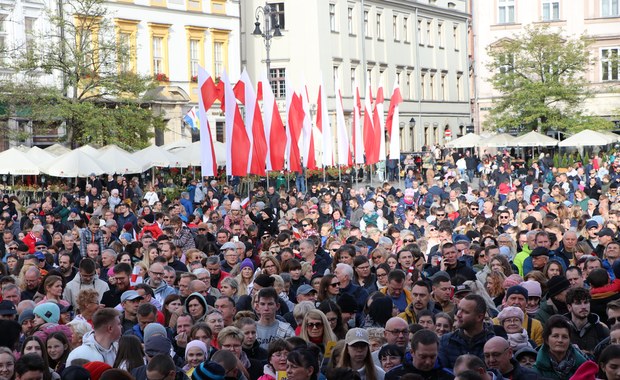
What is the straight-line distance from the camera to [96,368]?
910 centimetres

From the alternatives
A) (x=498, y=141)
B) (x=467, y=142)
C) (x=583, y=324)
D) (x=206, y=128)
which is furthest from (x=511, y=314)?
(x=467, y=142)

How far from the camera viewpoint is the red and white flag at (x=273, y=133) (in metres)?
31.1

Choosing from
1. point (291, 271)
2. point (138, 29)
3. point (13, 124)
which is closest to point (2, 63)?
point (13, 124)

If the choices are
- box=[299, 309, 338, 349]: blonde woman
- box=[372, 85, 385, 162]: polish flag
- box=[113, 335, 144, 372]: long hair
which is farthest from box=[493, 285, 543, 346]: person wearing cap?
box=[372, 85, 385, 162]: polish flag

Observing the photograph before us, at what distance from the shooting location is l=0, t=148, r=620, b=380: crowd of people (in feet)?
29.5

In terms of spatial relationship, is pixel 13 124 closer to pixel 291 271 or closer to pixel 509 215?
pixel 509 215

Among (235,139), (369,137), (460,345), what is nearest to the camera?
(460,345)

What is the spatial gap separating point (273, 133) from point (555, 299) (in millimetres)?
19776

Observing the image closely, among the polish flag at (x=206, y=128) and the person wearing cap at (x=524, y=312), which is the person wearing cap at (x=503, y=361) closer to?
the person wearing cap at (x=524, y=312)

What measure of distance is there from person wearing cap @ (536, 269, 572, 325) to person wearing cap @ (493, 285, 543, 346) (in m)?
0.23

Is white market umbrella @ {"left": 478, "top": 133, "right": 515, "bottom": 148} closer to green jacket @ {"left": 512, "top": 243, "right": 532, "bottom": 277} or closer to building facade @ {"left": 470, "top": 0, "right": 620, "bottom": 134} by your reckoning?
building facade @ {"left": 470, "top": 0, "right": 620, "bottom": 134}

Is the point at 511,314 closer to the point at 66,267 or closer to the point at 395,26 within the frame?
the point at 66,267

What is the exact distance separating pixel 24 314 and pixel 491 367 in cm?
→ 484

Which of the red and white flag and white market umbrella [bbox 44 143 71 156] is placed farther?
white market umbrella [bbox 44 143 71 156]
